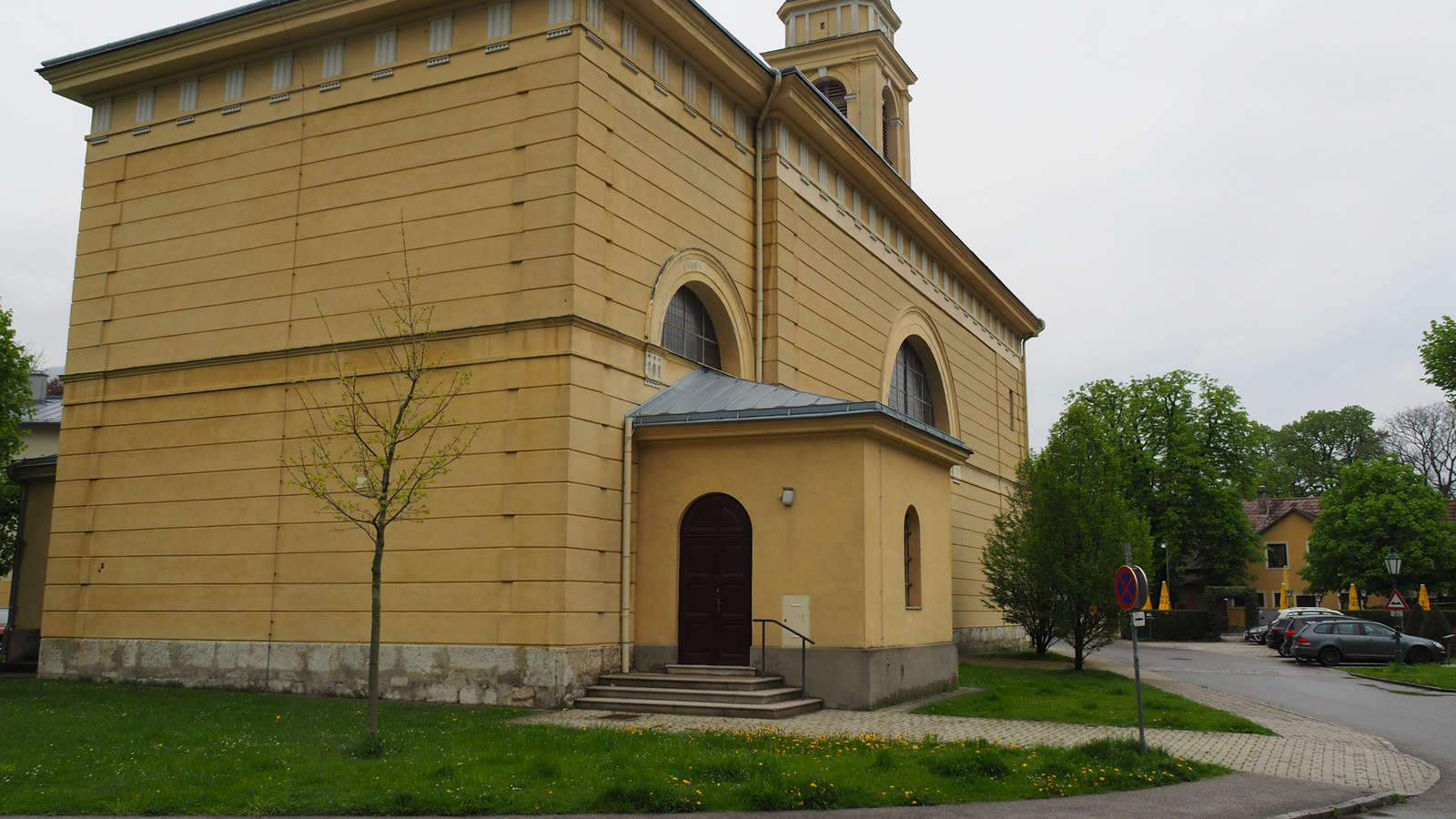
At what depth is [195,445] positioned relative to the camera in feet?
61.7

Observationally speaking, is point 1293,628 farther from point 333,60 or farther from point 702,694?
point 333,60

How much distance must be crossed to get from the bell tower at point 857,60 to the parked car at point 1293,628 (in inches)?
779

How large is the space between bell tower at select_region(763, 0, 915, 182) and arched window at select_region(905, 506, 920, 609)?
17.9m

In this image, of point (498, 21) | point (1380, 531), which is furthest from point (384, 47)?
point (1380, 531)

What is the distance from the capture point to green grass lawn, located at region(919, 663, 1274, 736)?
15016mm

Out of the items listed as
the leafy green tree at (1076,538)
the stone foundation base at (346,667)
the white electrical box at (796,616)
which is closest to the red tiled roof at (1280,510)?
the leafy green tree at (1076,538)

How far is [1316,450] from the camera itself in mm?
82625

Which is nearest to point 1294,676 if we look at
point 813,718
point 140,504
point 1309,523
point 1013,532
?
point 1013,532

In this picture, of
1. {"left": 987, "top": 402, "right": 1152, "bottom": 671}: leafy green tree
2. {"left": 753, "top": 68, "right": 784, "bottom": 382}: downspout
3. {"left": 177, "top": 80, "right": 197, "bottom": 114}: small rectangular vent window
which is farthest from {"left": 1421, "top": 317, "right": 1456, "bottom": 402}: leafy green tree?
{"left": 177, "top": 80, "right": 197, "bottom": 114}: small rectangular vent window

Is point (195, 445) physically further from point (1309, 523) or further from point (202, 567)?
point (1309, 523)

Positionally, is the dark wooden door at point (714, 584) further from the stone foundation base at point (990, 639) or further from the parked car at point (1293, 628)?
the parked car at point (1293, 628)

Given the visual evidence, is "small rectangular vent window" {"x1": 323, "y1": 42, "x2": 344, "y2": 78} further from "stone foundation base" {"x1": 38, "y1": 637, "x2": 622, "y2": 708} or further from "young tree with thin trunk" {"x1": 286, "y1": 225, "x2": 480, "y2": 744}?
"stone foundation base" {"x1": 38, "y1": 637, "x2": 622, "y2": 708}

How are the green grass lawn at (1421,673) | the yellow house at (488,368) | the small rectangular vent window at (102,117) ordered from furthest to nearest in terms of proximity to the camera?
the green grass lawn at (1421,673), the small rectangular vent window at (102,117), the yellow house at (488,368)

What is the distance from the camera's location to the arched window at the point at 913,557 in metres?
18.2
